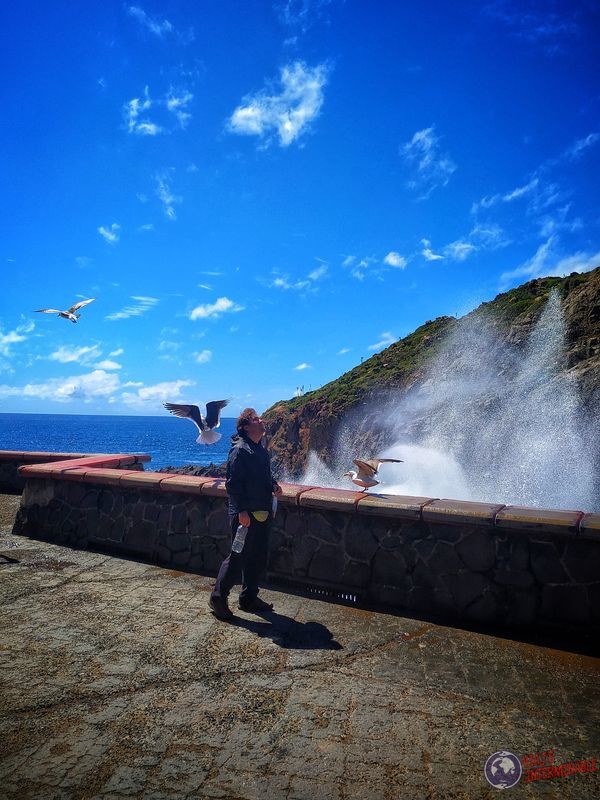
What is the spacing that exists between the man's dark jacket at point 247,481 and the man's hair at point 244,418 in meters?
0.16

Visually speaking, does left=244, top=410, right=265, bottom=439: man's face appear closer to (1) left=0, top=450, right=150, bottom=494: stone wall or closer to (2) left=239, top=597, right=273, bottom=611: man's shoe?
(2) left=239, top=597, right=273, bottom=611: man's shoe

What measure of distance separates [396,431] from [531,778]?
3303cm

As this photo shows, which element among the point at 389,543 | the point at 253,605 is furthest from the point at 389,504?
the point at 253,605

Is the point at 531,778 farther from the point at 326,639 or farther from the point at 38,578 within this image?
the point at 38,578

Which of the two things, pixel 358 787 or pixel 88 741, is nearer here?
pixel 358 787

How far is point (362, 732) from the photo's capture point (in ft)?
8.72

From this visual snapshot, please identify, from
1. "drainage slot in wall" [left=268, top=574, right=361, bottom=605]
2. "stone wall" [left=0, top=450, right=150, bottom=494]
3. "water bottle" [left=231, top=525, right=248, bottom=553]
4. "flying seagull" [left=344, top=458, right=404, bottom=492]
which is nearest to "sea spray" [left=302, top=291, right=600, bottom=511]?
"stone wall" [left=0, top=450, right=150, bottom=494]

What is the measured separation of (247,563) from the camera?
14.3 feet

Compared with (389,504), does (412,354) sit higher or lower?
higher

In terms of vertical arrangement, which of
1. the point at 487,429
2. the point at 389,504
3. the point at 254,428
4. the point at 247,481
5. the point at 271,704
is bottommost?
the point at 271,704

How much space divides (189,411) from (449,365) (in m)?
33.2

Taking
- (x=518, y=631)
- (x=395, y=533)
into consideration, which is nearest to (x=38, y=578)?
(x=395, y=533)

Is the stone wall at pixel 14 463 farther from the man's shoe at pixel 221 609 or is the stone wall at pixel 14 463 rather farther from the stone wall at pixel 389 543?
the man's shoe at pixel 221 609

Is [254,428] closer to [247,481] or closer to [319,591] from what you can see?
[247,481]
